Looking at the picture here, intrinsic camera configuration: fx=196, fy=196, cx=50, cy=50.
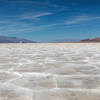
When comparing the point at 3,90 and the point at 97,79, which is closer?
the point at 3,90

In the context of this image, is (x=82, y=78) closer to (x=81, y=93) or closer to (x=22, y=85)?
(x=81, y=93)

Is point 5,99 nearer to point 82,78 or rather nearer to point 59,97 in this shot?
point 59,97

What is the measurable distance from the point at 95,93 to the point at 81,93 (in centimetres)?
13

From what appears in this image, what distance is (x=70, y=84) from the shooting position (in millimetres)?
2225

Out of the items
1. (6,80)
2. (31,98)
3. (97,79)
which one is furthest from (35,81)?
(97,79)

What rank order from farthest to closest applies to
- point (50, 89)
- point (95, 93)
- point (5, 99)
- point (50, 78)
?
point (50, 78) → point (50, 89) → point (95, 93) → point (5, 99)

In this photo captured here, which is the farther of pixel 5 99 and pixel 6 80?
pixel 6 80

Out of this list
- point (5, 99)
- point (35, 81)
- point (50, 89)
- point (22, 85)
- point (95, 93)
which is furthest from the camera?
point (35, 81)

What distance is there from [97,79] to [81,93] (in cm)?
61

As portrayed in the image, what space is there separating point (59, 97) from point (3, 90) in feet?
1.96

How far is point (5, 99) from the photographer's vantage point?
1.74 meters

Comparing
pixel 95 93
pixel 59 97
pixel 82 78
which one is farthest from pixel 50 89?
pixel 82 78

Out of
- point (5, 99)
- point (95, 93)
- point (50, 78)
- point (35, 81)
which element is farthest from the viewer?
point (50, 78)

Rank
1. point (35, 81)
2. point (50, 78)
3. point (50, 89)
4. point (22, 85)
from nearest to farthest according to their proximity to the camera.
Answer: point (50, 89), point (22, 85), point (35, 81), point (50, 78)
